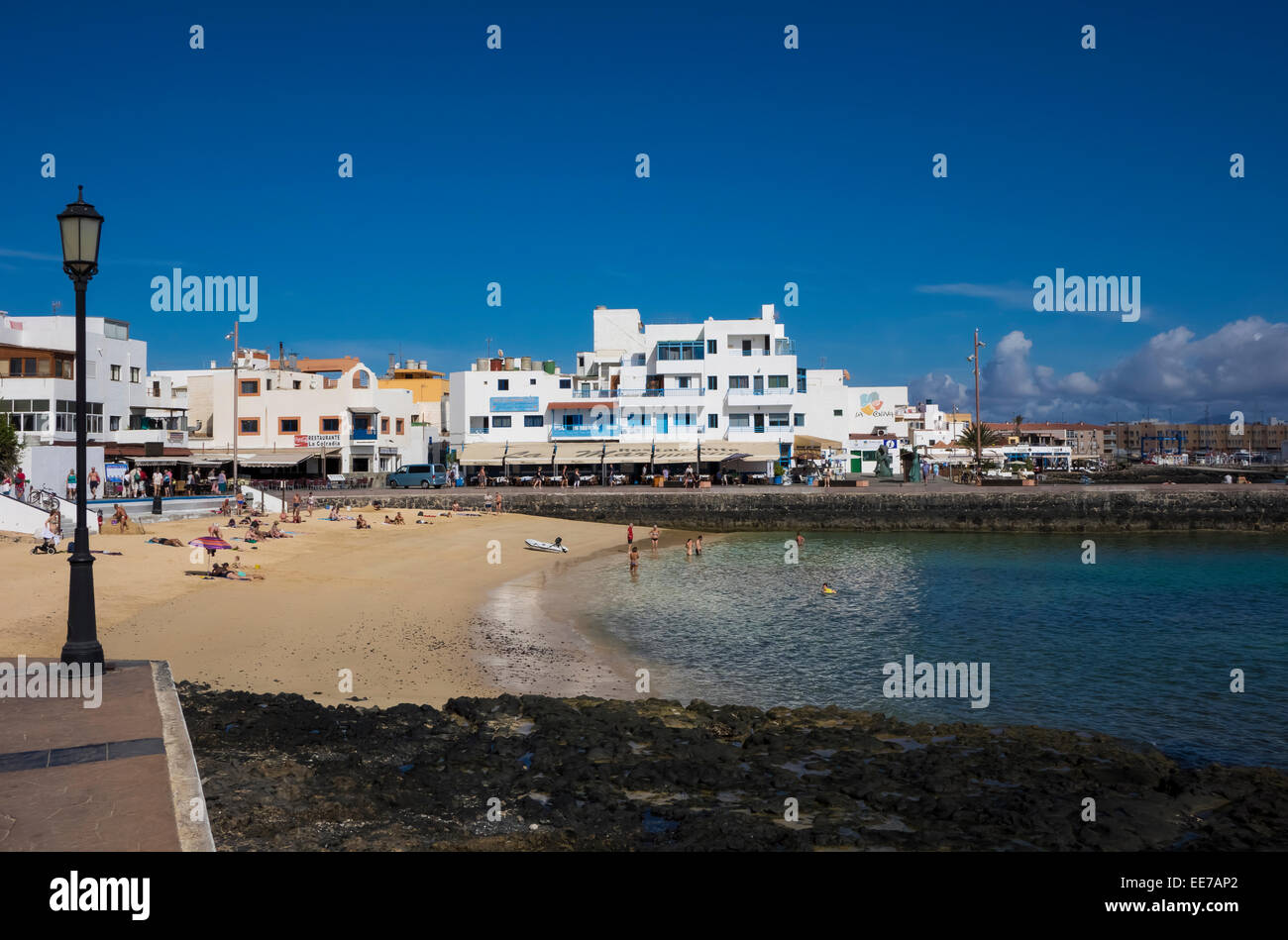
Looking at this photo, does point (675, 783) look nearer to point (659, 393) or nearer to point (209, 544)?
point (209, 544)

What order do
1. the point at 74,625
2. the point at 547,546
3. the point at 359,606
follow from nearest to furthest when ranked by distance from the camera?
the point at 74,625 < the point at 359,606 < the point at 547,546

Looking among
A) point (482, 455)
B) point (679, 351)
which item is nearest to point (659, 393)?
point (679, 351)

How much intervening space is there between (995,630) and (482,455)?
162 ft

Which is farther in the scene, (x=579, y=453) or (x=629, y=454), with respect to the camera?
(x=579, y=453)

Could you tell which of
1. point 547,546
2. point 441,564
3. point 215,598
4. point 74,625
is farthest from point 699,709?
point 547,546

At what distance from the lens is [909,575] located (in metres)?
36.0

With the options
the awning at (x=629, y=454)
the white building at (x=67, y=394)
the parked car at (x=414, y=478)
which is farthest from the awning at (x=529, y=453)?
the white building at (x=67, y=394)

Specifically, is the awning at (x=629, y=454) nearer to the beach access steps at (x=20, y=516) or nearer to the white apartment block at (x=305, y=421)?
the white apartment block at (x=305, y=421)

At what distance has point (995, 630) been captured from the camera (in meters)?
24.8

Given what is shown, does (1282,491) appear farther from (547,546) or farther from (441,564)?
(441,564)

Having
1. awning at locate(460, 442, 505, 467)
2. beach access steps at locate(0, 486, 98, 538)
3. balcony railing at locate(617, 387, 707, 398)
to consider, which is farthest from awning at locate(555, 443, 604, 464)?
beach access steps at locate(0, 486, 98, 538)

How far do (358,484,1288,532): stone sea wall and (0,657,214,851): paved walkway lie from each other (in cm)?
4385

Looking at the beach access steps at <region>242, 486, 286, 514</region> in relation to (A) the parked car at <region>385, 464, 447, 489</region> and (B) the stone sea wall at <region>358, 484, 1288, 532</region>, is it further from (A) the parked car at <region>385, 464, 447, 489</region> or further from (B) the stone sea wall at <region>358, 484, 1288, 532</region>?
(A) the parked car at <region>385, 464, 447, 489</region>
